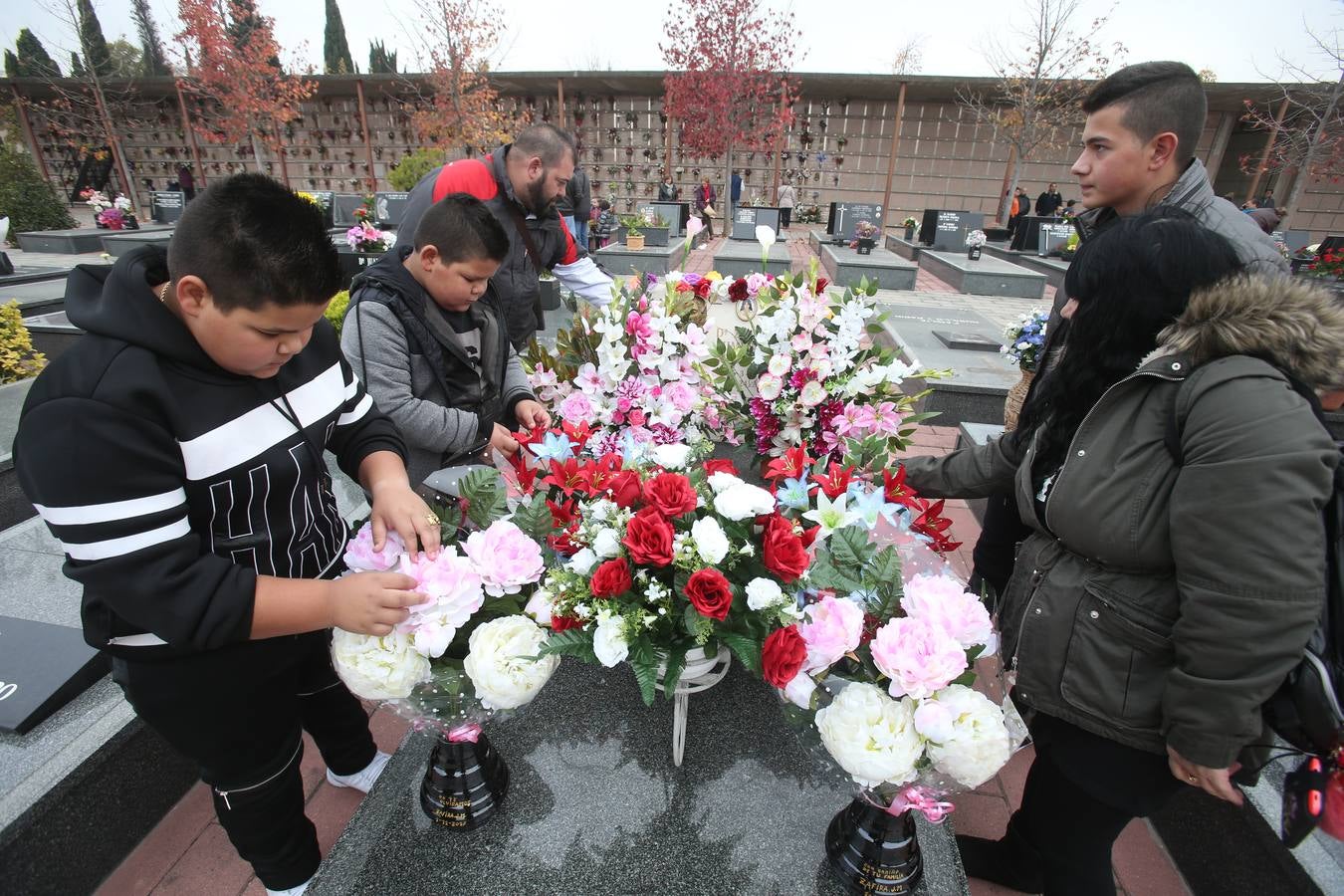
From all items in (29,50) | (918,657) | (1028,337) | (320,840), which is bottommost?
(320,840)

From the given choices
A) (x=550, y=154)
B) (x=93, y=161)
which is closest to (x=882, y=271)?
(x=550, y=154)

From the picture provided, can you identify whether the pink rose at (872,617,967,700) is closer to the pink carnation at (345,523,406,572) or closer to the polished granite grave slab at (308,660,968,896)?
the polished granite grave slab at (308,660,968,896)

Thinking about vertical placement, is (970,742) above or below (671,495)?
below

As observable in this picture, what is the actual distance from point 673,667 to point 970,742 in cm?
46

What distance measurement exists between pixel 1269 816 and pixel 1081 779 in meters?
0.70

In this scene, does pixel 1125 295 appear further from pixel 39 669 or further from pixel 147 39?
pixel 147 39

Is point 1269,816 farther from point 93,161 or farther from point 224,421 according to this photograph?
point 93,161

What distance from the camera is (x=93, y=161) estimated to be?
21.9 meters

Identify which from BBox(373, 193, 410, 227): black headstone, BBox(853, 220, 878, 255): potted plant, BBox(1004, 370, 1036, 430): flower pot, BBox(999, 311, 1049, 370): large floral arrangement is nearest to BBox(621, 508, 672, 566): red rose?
BBox(1004, 370, 1036, 430): flower pot

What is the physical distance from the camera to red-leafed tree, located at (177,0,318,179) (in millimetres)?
18391

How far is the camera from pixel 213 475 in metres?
1.09

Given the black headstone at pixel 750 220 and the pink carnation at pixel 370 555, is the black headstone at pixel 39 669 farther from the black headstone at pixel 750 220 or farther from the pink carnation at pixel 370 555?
the black headstone at pixel 750 220

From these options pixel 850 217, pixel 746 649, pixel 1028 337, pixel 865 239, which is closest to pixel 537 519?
pixel 746 649

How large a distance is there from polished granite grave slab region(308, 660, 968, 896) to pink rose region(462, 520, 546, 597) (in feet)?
1.78
